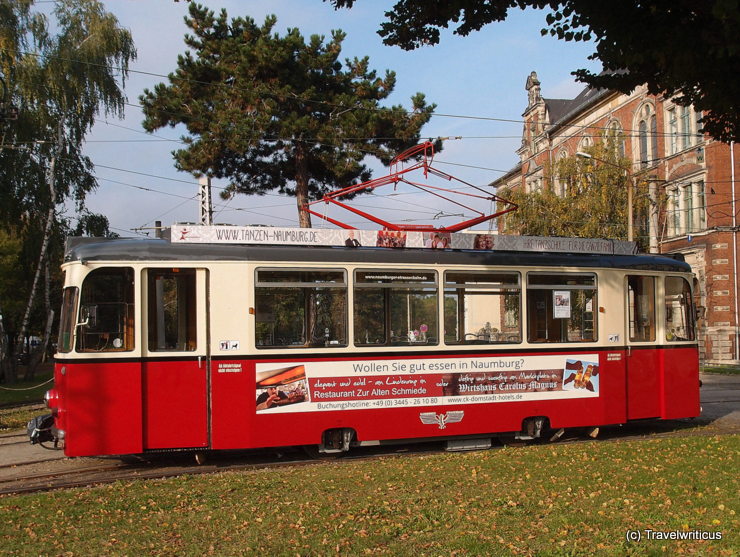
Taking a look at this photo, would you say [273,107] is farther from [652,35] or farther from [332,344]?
[652,35]

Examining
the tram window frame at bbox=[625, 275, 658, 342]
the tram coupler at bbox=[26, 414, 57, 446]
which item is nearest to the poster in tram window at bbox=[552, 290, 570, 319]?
the tram window frame at bbox=[625, 275, 658, 342]

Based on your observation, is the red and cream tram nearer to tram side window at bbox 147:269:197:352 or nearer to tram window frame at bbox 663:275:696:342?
tram side window at bbox 147:269:197:352

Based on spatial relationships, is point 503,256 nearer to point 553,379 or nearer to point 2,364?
point 553,379

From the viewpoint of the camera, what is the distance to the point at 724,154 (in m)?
34.5

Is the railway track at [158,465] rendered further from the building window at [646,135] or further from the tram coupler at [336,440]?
the building window at [646,135]

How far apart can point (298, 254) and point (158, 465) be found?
337 centimetres

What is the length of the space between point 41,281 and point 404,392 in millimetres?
28987

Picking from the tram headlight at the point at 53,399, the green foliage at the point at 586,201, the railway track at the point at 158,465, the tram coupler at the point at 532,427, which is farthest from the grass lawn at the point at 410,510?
the green foliage at the point at 586,201

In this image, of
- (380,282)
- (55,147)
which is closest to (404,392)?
(380,282)

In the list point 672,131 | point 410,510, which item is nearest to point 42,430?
point 410,510

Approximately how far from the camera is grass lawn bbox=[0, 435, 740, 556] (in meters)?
5.61

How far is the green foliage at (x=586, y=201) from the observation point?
31.2 m

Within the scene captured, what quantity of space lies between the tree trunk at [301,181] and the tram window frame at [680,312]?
1172cm

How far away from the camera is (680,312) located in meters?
12.4
